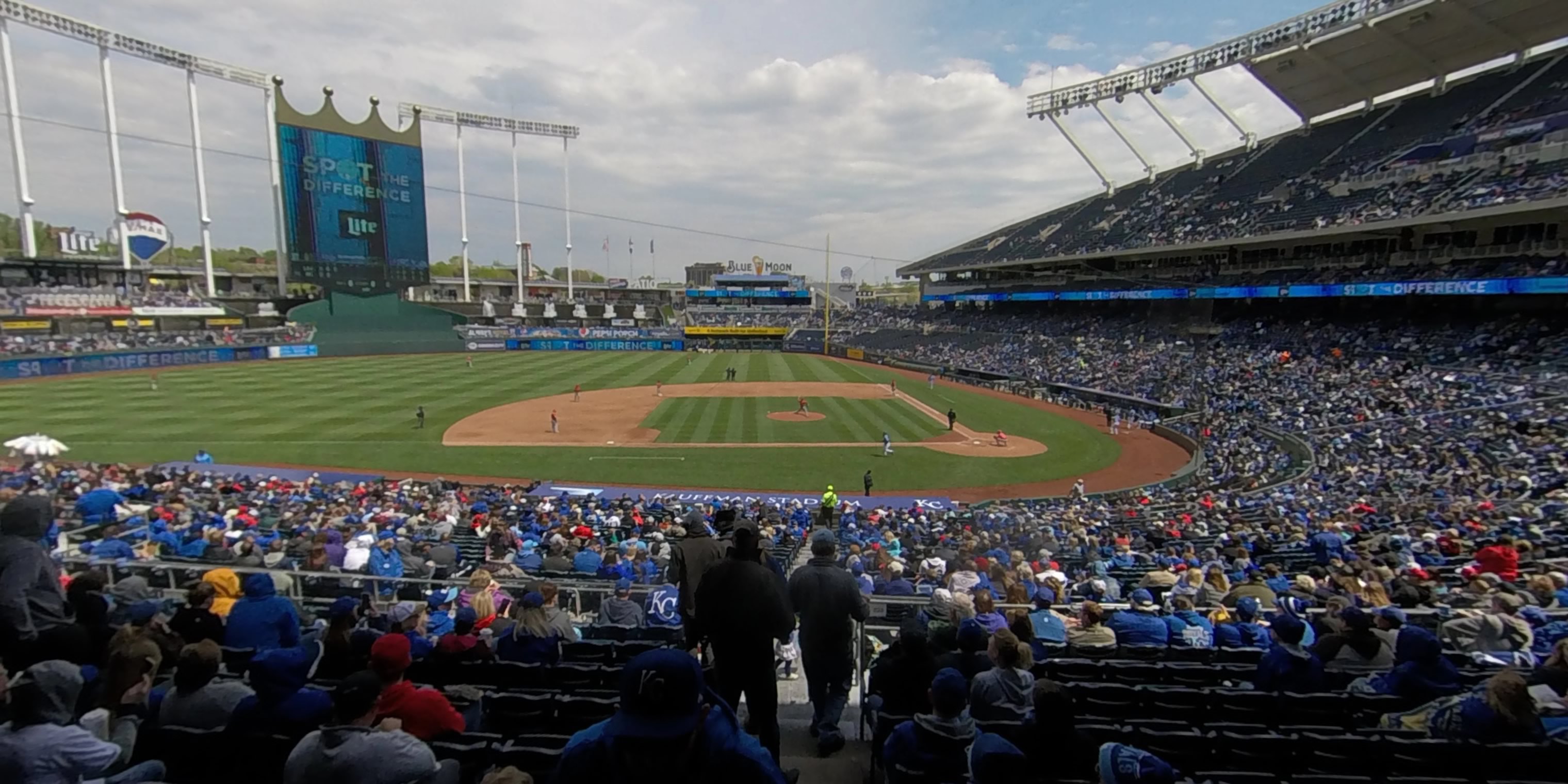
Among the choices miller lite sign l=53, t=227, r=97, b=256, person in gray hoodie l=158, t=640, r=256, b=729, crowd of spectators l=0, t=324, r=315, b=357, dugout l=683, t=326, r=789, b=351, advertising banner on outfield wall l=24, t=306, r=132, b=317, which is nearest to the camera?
person in gray hoodie l=158, t=640, r=256, b=729

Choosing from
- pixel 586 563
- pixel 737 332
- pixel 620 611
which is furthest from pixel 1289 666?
pixel 737 332

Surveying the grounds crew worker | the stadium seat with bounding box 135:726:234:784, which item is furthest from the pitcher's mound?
the stadium seat with bounding box 135:726:234:784

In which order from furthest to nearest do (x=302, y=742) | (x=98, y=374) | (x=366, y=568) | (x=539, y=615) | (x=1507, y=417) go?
1. (x=98, y=374)
2. (x=1507, y=417)
3. (x=366, y=568)
4. (x=539, y=615)
5. (x=302, y=742)

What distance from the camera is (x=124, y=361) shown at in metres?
50.3

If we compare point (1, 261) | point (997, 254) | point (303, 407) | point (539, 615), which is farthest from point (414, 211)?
point (539, 615)

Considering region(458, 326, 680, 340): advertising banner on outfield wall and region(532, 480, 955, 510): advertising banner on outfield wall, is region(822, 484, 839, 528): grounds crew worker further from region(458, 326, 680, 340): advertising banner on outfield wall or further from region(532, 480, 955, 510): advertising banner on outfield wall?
region(458, 326, 680, 340): advertising banner on outfield wall

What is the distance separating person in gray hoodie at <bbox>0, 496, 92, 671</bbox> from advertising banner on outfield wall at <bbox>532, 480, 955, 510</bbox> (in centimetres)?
1412

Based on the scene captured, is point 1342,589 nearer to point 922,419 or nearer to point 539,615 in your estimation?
A: point 539,615

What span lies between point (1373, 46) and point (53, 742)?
51.6 m

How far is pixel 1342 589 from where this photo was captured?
25.7 ft

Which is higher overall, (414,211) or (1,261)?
(414,211)

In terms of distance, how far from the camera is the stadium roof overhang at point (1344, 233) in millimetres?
26281

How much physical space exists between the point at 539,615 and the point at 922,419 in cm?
3075

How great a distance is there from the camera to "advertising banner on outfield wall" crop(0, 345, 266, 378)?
4534 cm
